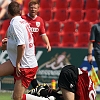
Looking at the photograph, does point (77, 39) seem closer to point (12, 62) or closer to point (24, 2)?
point (24, 2)

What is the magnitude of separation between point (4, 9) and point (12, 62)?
25.8ft

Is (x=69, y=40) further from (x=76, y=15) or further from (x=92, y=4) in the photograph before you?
(x=92, y=4)

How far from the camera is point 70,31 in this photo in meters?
13.1

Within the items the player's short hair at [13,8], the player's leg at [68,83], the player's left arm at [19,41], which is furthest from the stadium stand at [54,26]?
the player's leg at [68,83]

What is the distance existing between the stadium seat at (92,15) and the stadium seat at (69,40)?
3.06ft

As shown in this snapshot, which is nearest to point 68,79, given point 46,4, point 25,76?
point 25,76

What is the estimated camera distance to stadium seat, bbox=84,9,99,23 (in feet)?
43.7

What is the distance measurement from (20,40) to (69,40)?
724 centimetres

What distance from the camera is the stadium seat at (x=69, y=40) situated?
503 inches

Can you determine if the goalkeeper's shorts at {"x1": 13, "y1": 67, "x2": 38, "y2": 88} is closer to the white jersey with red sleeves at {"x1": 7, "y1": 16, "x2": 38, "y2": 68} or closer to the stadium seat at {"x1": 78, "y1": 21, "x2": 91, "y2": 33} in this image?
the white jersey with red sleeves at {"x1": 7, "y1": 16, "x2": 38, "y2": 68}

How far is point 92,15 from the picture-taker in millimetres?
13375

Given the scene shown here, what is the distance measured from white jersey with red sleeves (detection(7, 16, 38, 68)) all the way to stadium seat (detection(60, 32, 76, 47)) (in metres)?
6.77

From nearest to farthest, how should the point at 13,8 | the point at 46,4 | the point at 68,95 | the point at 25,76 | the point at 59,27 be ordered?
the point at 68,95, the point at 13,8, the point at 25,76, the point at 59,27, the point at 46,4

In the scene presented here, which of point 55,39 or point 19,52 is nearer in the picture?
point 19,52
